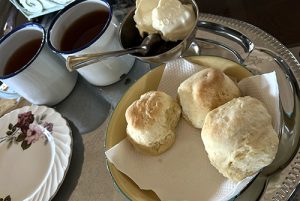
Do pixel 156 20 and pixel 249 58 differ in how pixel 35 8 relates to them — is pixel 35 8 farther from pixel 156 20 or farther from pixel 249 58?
pixel 249 58

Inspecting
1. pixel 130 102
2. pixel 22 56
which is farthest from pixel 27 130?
pixel 130 102

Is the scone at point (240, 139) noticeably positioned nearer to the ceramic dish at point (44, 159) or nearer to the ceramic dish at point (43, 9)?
the ceramic dish at point (44, 159)

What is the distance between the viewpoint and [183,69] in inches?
27.0

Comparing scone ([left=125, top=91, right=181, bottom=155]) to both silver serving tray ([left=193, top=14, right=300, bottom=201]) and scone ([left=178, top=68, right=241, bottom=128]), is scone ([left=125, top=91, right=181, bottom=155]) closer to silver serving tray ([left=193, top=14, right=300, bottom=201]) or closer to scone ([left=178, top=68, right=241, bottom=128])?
scone ([left=178, top=68, right=241, bottom=128])

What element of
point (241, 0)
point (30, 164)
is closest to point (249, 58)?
point (241, 0)

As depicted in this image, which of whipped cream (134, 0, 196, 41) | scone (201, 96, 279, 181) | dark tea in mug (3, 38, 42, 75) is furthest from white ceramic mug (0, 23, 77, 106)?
scone (201, 96, 279, 181)

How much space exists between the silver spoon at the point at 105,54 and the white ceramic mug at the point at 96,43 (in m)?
0.02

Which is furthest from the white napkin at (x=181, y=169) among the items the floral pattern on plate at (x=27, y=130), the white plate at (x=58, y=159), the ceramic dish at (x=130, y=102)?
the floral pattern on plate at (x=27, y=130)

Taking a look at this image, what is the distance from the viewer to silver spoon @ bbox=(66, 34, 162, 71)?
2.24 feet

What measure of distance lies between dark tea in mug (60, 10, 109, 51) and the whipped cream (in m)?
0.12

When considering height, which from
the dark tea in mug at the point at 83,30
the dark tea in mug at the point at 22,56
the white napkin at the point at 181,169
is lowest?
the white napkin at the point at 181,169

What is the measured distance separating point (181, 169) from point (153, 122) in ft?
0.28

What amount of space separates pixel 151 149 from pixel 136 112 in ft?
0.21

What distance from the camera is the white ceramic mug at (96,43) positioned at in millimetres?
706
